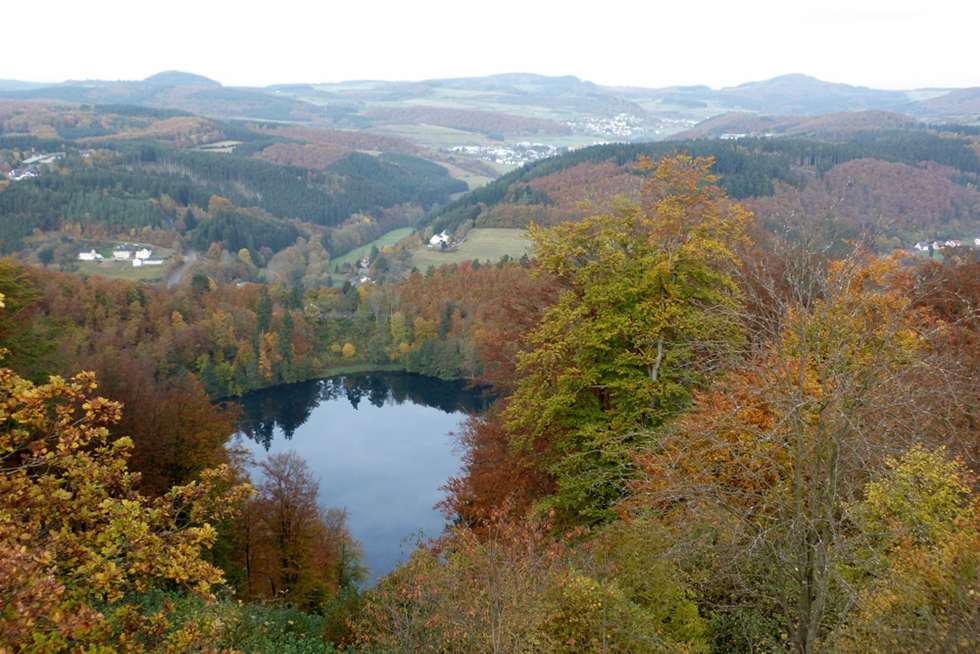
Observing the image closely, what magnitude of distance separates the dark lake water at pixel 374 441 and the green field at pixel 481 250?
3140cm

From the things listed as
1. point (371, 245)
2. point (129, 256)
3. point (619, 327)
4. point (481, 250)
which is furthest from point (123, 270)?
point (619, 327)

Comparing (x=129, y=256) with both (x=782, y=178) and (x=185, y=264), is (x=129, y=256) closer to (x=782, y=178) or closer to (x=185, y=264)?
(x=185, y=264)

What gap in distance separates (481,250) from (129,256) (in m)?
52.2

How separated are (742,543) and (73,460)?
7.15 metres

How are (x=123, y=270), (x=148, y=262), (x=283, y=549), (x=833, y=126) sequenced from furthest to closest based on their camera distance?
(x=833, y=126) < (x=148, y=262) < (x=123, y=270) < (x=283, y=549)

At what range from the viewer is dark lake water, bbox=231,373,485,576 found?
34.5 metres

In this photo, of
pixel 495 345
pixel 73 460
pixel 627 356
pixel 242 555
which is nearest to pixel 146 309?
pixel 242 555

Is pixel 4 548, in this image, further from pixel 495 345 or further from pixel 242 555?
pixel 242 555

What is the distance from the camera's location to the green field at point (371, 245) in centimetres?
10834

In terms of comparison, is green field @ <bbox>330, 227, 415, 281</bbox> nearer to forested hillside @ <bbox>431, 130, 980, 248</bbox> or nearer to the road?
forested hillside @ <bbox>431, 130, 980, 248</bbox>

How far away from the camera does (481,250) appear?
93688 mm

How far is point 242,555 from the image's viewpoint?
66.6 ft

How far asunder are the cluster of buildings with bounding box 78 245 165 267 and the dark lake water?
1877 inches

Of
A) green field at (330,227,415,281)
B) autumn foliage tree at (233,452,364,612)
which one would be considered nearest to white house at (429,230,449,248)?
green field at (330,227,415,281)
